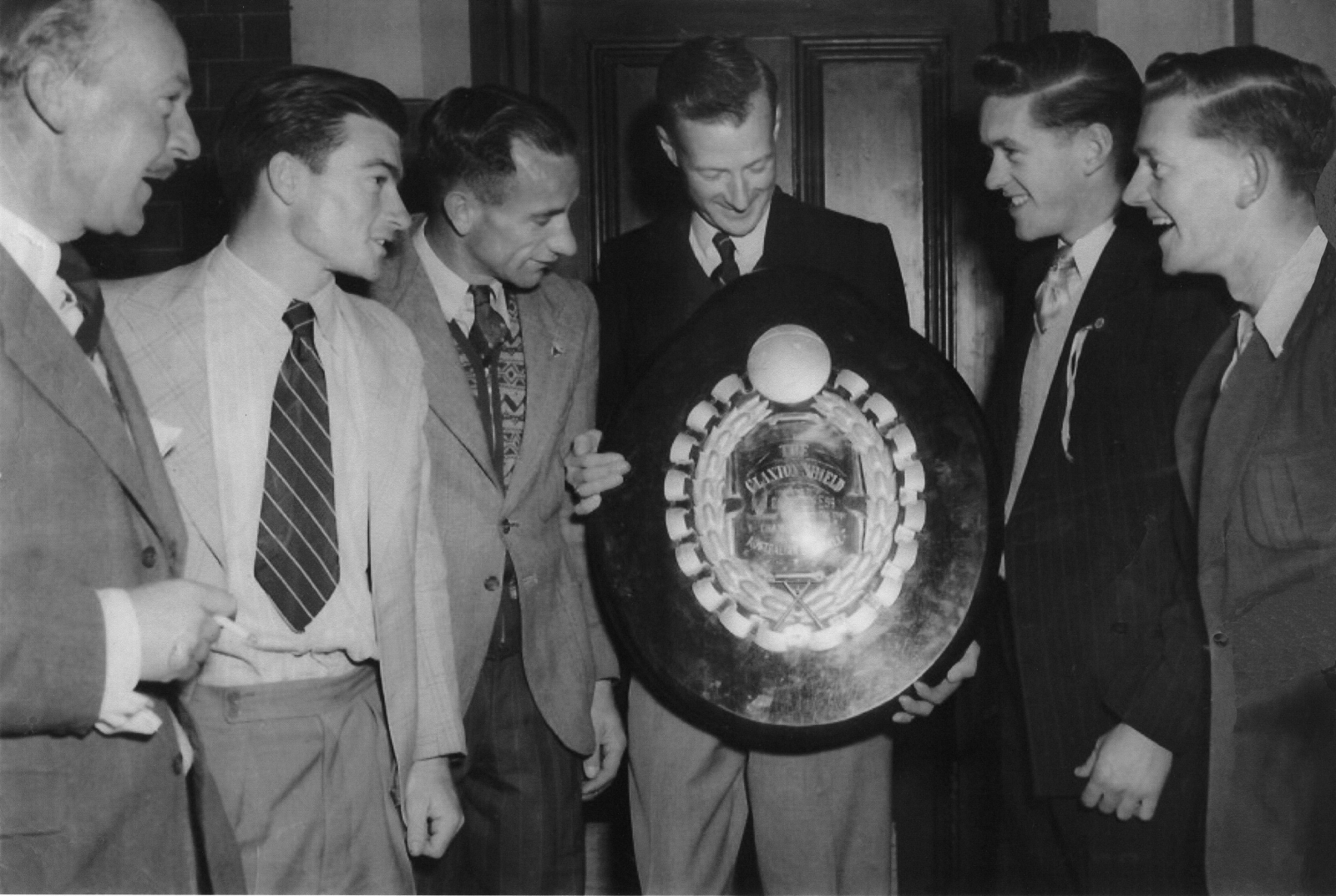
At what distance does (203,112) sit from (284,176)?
0.85 m

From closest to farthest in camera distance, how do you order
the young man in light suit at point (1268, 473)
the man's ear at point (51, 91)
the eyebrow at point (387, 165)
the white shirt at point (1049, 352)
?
the man's ear at point (51, 91) → the young man in light suit at point (1268, 473) → the eyebrow at point (387, 165) → the white shirt at point (1049, 352)

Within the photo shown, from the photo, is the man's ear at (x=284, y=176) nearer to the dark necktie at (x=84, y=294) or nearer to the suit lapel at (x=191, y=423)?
the suit lapel at (x=191, y=423)

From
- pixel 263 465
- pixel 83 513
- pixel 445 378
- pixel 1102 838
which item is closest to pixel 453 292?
pixel 445 378

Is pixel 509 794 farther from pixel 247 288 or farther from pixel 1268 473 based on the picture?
pixel 1268 473

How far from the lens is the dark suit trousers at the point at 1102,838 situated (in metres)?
1.96

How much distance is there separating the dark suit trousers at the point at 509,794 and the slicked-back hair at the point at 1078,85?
1.10 meters

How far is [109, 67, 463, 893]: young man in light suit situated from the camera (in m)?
1.79

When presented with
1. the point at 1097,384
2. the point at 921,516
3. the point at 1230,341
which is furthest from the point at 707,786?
the point at 1230,341

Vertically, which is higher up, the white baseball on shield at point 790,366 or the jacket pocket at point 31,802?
the white baseball on shield at point 790,366

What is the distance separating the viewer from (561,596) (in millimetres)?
2186

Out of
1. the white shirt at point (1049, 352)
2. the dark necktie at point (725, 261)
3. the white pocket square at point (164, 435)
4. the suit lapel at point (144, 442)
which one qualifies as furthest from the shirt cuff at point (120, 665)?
the white shirt at point (1049, 352)

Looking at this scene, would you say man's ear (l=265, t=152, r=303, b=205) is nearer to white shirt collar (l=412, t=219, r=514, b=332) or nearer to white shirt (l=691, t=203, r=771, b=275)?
white shirt collar (l=412, t=219, r=514, b=332)

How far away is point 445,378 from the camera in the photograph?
207 cm

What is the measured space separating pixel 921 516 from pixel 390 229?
818mm
